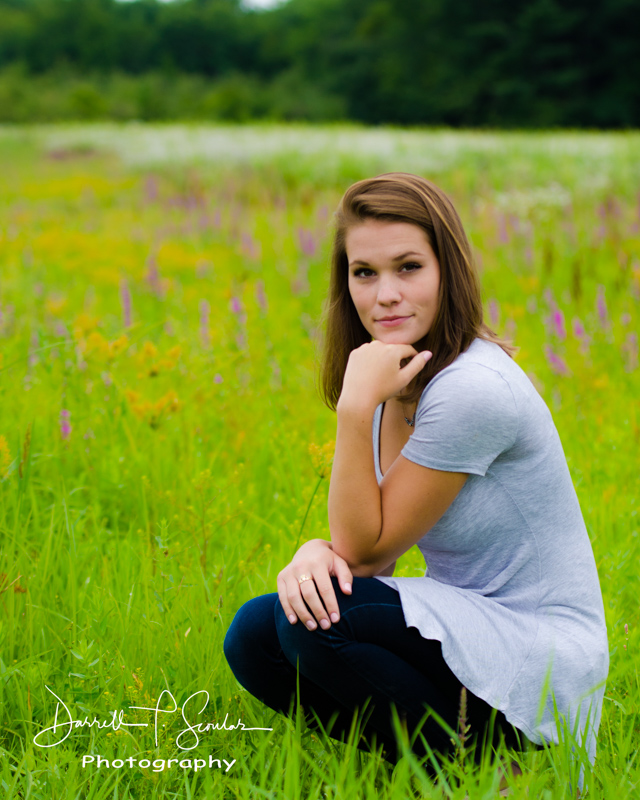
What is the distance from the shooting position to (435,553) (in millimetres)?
1657

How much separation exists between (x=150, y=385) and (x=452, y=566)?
2.14 metres

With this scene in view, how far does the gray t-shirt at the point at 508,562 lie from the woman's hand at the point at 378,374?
62 mm

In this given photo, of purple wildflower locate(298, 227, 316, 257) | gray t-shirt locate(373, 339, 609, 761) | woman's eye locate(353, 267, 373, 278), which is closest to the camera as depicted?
gray t-shirt locate(373, 339, 609, 761)

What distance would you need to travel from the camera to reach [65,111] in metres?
42.9

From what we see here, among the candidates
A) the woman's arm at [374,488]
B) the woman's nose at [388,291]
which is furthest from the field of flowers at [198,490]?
the woman's nose at [388,291]

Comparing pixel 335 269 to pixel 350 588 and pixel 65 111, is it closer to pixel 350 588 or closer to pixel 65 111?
pixel 350 588

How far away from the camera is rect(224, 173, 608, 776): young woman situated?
144cm

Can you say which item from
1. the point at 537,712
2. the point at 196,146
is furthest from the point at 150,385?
the point at 196,146

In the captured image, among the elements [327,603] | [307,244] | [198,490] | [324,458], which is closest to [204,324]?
[198,490]

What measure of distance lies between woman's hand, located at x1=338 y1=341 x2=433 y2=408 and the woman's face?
74 millimetres

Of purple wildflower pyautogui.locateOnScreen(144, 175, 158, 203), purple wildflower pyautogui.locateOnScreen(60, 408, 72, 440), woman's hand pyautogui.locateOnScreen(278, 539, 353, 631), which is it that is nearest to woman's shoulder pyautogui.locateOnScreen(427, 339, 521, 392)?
woman's hand pyautogui.locateOnScreen(278, 539, 353, 631)

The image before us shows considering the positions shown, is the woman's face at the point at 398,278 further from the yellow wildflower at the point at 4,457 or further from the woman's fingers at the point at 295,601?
the yellow wildflower at the point at 4,457

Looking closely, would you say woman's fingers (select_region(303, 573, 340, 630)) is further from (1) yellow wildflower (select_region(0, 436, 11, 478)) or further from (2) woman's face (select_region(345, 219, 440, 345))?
(1) yellow wildflower (select_region(0, 436, 11, 478))

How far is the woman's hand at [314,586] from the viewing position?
146cm
